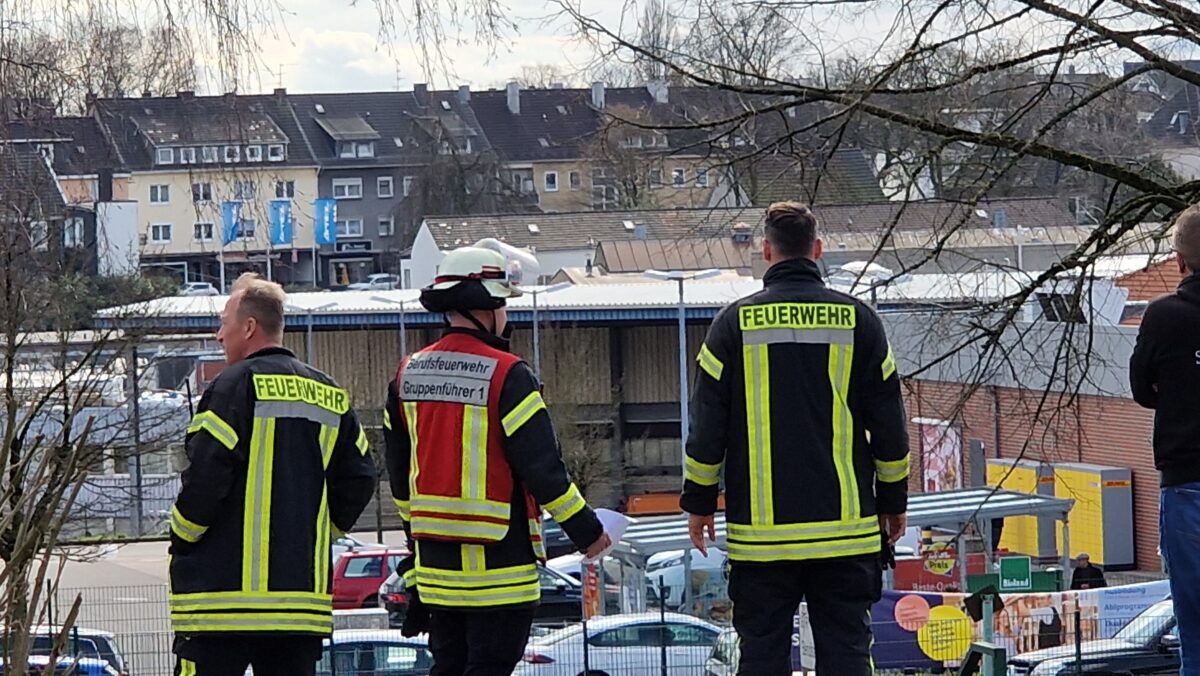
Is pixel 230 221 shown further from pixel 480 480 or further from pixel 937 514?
pixel 937 514

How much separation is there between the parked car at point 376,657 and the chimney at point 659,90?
6.53 m

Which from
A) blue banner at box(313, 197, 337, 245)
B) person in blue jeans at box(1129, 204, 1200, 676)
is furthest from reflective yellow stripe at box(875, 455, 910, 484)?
blue banner at box(313, 197, 337, 245)

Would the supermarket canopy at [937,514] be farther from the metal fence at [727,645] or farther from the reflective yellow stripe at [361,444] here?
the reflective yellow stripe at [361,444]

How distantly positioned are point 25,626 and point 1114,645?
11553mm

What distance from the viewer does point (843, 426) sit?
230 inches

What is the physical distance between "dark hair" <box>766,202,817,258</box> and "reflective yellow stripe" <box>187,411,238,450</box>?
1.87m

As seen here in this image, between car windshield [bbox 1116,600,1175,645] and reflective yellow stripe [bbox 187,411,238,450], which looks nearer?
reflective yellow stripe [bbox 187,411,238,450]

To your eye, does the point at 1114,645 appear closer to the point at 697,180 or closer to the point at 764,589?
the point at 697,180

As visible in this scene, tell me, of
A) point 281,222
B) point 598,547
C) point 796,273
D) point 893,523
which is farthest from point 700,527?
point 281,222

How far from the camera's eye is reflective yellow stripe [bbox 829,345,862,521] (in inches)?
229

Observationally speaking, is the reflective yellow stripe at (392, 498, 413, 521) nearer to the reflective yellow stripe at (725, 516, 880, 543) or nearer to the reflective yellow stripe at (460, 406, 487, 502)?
the reflective yellow stripe at (460, 406, 487, 502)

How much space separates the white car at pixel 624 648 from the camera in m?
17.2

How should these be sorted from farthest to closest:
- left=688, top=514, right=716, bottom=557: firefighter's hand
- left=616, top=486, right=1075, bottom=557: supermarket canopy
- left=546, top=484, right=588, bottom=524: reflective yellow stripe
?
1. left=616, top=486, right=1075, bottom=557: supermarket canopy
2. left=688, top=514, right=716, bottom=557: firefighter's hand
3. left=546, top=484, right=588, bottom=524: reflective yellow stripe

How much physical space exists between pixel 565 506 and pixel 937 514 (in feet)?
61.8
